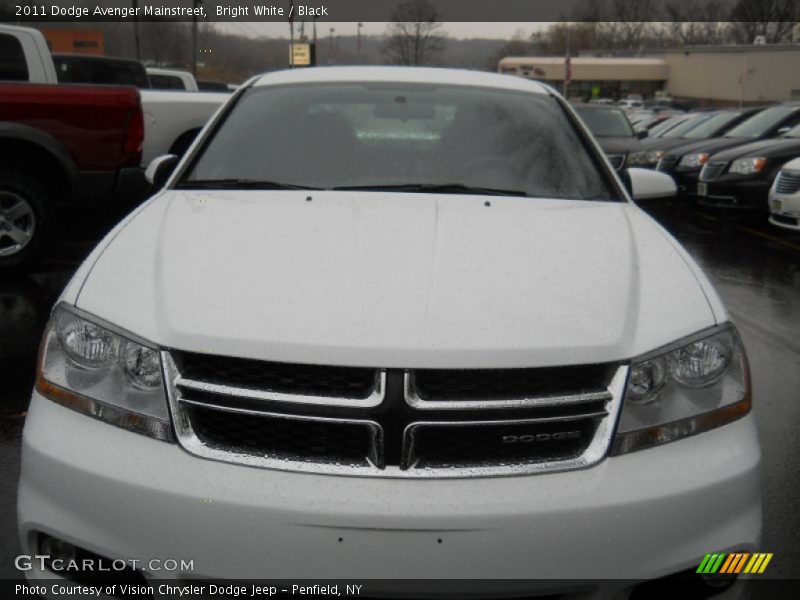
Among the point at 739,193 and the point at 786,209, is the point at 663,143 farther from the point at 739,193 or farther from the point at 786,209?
the point at 786,209

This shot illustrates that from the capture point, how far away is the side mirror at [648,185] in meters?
4.18

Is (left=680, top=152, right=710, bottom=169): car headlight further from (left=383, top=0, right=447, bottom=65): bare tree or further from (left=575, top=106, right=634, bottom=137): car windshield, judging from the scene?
(left=383, top=0, right=447, bottom=65): bare tree

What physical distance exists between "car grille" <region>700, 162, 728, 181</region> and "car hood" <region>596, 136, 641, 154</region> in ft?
8.60

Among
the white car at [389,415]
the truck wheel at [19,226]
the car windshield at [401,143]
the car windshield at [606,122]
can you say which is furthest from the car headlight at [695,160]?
the white car at [389,415]

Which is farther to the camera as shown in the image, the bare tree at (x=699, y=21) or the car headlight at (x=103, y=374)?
the bare tree at (x=699, y=21)

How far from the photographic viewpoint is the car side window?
8.13 metres

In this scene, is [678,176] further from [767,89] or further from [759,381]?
[767,89]

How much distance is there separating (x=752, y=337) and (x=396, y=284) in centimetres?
460

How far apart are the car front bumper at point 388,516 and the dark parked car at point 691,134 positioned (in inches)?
548

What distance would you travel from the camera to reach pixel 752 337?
244 inches

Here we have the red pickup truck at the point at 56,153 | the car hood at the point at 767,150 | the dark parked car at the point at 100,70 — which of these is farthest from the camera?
the dark parked car at the point at 100,70

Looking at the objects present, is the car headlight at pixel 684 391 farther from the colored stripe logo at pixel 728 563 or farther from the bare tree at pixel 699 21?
the bare tree at pixel 699 21

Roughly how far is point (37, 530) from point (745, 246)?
32.0ft

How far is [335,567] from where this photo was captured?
1945 mm
